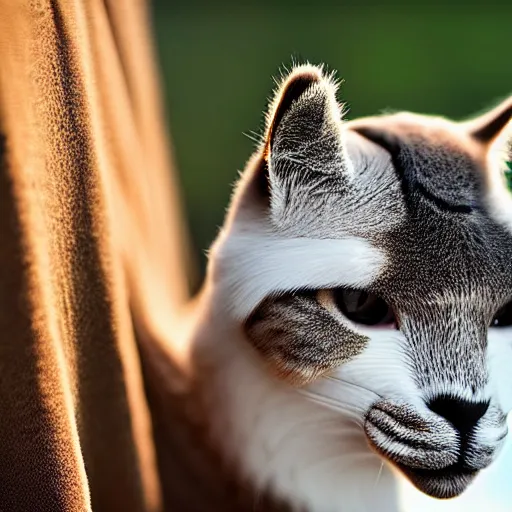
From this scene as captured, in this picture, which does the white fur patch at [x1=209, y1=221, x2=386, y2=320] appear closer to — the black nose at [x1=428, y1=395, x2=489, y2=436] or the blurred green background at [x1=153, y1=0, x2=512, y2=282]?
the black nose at [x1=428, y1=395, x2=489, y2=436]

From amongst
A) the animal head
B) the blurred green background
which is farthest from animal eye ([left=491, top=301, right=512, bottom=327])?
the blurred green background

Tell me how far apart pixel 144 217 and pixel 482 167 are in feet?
1.19

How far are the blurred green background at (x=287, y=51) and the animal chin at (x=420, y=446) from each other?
29 cm

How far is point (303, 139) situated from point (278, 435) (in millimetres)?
232

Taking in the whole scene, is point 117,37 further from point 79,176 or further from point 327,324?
point 327,324

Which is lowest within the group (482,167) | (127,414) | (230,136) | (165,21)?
(127,414)

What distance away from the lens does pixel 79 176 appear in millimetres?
467

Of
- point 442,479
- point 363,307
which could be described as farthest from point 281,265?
point 442,479

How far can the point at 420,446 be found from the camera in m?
0.45

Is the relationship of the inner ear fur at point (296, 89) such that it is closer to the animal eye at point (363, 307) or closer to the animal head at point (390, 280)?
the animal head at point (390, 280)

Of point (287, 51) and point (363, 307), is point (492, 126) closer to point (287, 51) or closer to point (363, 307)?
point (363, 307)

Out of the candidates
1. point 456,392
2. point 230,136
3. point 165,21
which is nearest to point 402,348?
point 456,392

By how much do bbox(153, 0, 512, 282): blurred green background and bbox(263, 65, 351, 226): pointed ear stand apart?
0.19m

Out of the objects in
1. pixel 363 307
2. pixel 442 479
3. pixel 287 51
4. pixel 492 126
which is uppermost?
pixel 287 51
